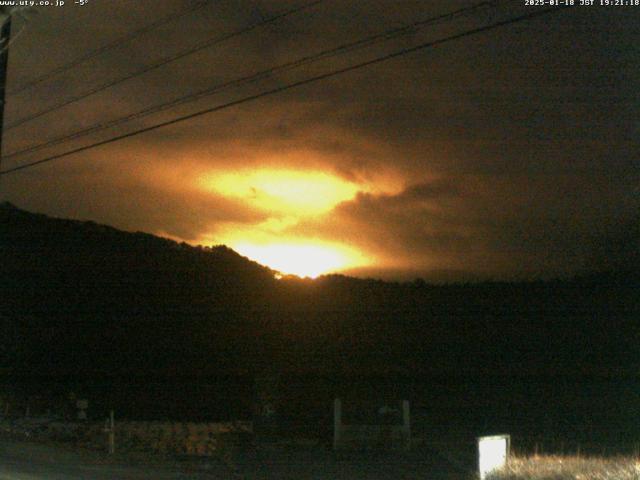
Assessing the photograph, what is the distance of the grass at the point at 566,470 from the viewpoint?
11016 mm

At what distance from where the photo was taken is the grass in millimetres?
11016

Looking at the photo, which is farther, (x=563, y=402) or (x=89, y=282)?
(x=89, y=282)

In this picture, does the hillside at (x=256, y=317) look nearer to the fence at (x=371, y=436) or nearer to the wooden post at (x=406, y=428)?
the wooden post at (x=406, y=428)

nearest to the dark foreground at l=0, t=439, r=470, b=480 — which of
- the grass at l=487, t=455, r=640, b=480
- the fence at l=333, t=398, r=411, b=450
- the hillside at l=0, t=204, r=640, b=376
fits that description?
the fence at l=333, t=398, r=411, b=450

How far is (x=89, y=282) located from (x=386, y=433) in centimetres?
2885

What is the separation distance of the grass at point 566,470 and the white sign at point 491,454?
19 centimetres

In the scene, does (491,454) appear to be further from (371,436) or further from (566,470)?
(371,436)

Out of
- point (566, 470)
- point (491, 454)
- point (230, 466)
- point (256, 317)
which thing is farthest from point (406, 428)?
point (256, 317)

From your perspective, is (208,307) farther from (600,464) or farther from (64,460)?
(600,464)

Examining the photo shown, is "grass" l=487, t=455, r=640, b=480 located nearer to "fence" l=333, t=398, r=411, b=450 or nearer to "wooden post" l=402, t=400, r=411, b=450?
"wooden post" l=402, t=400, r=411, b=450

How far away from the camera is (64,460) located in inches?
579

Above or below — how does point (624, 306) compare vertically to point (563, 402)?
above

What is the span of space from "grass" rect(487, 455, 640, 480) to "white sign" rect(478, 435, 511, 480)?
0.61 feet

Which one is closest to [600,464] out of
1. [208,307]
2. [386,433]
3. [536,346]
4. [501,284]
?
[386,433]
